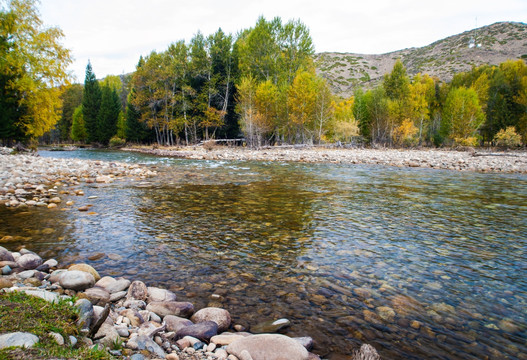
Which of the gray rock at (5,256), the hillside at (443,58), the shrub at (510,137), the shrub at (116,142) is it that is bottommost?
the gray rock at (5,256)

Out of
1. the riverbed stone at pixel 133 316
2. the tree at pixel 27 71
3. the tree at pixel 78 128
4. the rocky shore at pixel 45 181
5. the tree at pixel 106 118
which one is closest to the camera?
the riverbed stone at pixel 133 316

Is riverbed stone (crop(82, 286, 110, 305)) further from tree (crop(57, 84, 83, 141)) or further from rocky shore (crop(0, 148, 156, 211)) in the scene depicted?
tree (crop(57, 84, 83, 141))

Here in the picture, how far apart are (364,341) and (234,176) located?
1278 cm

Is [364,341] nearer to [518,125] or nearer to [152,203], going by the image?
[152,203]

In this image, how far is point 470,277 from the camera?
4484 mm

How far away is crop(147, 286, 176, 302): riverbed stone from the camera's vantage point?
3732 millimetres

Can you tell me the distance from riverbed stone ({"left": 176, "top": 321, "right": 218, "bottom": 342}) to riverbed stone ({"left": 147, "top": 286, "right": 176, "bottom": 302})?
0.82 metres

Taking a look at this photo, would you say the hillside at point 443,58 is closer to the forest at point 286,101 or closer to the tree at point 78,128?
the forest at point 286,101

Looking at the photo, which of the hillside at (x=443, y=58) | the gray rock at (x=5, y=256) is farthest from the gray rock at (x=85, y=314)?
the hillside at (x=443, y=58)

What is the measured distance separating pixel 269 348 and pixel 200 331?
2.47 ft

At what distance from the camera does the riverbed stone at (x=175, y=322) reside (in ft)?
10.1

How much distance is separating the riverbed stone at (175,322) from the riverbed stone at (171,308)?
0.15 meters

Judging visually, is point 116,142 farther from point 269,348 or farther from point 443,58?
point 443,58

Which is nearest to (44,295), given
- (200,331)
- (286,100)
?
(200,331)
